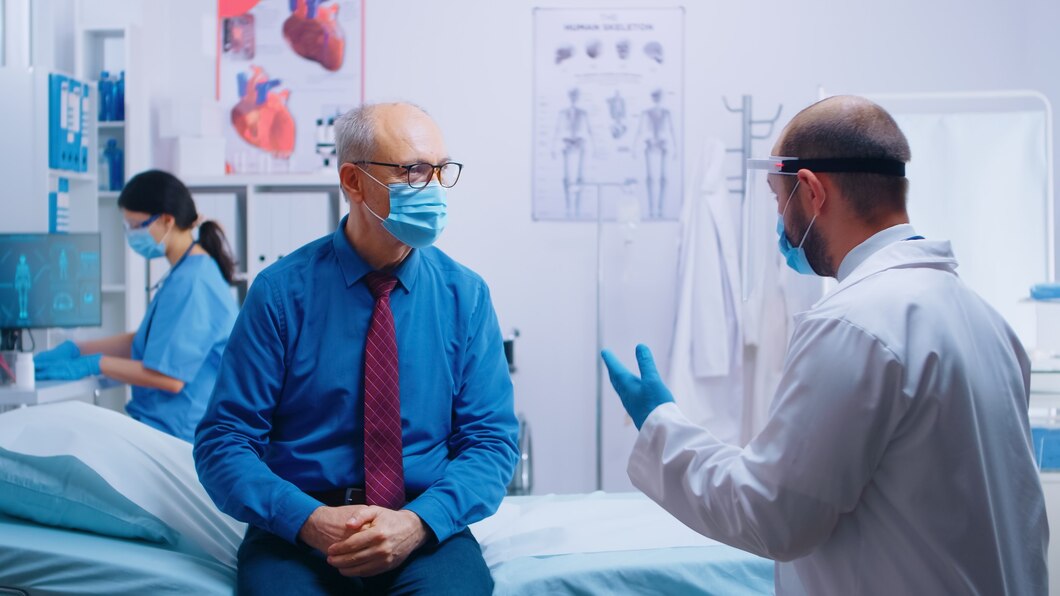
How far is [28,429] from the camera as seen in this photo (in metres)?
1.69

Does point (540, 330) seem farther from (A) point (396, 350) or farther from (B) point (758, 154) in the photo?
(A) point (396, 350)

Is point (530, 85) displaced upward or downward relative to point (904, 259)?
upward

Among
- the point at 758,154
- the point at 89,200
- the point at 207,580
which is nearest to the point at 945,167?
the point at 758,154

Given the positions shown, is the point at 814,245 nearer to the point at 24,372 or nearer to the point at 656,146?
the point at 24,372

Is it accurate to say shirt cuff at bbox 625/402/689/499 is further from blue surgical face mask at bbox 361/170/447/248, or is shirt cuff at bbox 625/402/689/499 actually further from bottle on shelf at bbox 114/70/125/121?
bottle on shelf at bbox 114/70/125/121

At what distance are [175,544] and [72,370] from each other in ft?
4.21

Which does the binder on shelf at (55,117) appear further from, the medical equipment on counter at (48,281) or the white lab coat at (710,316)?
the white lab coat at (710,316)

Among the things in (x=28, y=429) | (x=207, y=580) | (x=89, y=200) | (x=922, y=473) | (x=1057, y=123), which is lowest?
(x=207, y=580)

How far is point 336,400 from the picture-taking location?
1577 mm

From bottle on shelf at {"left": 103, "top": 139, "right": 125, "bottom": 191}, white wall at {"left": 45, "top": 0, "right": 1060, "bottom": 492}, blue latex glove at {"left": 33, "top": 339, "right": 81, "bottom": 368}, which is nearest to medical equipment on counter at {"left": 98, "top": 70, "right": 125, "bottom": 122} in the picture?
bottle on shelf at {"left": 103, "top": 139, "right": 125, "bottom": 191}

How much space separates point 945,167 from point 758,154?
0.70 meters

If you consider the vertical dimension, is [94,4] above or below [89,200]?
above

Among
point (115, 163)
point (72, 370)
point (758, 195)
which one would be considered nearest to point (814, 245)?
point (758, 195)

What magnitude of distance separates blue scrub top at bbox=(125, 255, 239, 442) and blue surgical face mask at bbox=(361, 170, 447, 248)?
114 centimetres
